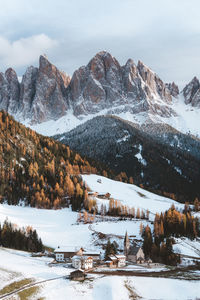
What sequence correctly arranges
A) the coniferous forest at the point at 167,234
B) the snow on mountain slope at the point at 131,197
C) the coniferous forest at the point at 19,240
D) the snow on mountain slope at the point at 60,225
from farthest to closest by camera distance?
the snow on mountain slope at the point at 131,197 → the snow on mountain slope at the point at 60,225 → the coniferous forest at the point at 19,240 → the coniferous forest at the point at 167,234

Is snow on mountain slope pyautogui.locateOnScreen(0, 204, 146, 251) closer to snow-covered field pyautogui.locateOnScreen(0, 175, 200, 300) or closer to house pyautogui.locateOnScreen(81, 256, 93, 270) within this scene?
snow-covered field pyautogui.locateOnScreen(0, 175, 200, 300)

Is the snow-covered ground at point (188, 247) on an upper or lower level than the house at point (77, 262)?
upper

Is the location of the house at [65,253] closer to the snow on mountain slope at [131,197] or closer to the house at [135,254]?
the house at [135,254]

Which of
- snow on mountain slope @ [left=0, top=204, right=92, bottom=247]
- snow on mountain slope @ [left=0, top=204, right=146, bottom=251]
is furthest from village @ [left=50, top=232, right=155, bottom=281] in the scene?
snow on mountain slope @ [left=0, top=204, right=92, bottom=247]

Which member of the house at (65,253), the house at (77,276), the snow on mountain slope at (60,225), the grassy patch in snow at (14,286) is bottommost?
the grassy patch in snow at (14,286)

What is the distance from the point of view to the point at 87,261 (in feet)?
260

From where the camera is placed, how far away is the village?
79875mm

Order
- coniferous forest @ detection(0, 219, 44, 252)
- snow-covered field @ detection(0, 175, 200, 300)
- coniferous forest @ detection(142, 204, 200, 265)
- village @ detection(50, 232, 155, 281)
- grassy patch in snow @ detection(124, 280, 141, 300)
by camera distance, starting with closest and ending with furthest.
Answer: grassy patch in snow @ detection(124, 280, 141, 300)
snow-covered field @ detection(0, 175, 200, 300)
village @ detection(50, 232, 155, 281)
coniferous forest @ detection(142, 204, 200, 265)
coniferous forest @ detection(0, 219, 44, 252)

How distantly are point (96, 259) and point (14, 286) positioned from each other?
3038 cm

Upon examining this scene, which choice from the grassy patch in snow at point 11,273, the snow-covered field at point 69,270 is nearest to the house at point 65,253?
the snow-covered field at point 69,270

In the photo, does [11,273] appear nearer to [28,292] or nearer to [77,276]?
[28,292]

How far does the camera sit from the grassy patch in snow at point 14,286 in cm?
5860

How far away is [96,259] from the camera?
289ft

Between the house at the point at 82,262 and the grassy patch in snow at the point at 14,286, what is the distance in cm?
1625
